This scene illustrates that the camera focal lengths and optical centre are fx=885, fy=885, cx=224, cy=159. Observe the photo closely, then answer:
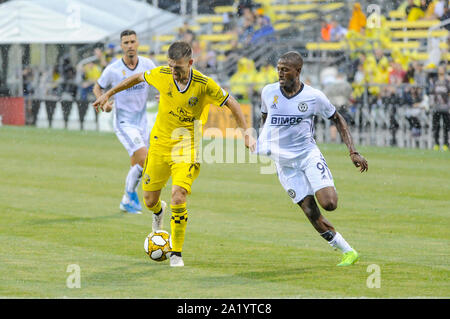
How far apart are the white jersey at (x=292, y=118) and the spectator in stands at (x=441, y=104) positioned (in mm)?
14333

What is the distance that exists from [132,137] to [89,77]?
21242 millimetres

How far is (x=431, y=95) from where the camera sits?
77.0 ft

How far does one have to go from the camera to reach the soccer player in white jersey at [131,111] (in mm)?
13320

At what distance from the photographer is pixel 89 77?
34125 millimetres

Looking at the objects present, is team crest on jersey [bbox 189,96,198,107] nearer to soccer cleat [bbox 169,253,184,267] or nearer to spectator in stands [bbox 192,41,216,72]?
soccer cleat [bbox 169,253,184,267]

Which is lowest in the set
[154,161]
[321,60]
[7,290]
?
[7,290]

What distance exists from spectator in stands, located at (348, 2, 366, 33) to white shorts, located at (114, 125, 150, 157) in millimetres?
16447

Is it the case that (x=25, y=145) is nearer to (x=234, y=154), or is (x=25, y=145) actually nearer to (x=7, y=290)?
(x=234, y=154)

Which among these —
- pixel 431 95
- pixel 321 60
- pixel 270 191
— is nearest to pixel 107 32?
pixel 321 60

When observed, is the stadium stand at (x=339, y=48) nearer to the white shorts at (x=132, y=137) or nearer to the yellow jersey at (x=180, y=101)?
the white shorts at (x=132, y=137)

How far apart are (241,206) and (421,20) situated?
17.6 meters

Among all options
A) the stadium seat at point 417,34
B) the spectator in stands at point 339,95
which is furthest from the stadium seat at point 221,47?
the spectator in stands at point 339,95

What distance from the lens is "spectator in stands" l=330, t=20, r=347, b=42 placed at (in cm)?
3027

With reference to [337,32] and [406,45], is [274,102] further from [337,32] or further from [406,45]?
[337,32]
